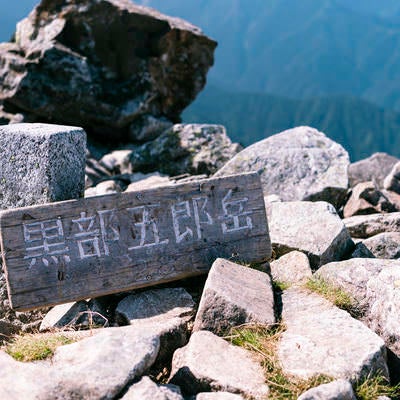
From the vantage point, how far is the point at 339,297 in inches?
190

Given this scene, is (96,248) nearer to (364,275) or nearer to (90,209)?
(90,209)

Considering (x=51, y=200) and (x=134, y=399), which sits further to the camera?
(x=51, y=200)

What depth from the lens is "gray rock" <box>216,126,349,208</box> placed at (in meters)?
8.16

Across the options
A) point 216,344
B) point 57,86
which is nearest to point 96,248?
point 216,344

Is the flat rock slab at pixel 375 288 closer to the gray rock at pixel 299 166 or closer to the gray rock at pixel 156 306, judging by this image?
the gray rock at pixel 156 306

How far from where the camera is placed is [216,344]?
415 centimetres

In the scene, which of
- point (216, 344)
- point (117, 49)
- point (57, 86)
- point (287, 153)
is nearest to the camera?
point (216, 344)

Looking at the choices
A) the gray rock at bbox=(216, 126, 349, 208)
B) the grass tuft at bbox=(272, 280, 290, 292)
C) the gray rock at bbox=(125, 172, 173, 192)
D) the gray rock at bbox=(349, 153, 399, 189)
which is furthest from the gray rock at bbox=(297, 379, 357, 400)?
the gray rock at bbox=(349, 153, 399, 189)

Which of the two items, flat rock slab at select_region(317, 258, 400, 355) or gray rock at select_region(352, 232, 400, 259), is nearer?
flat rock slab at select_region(317, 258, 400, 355)

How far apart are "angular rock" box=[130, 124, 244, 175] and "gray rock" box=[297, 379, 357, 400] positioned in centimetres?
695

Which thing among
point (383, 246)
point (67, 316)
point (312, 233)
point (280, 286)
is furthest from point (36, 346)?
point (383, 246)

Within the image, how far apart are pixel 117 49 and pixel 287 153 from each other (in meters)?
6.46

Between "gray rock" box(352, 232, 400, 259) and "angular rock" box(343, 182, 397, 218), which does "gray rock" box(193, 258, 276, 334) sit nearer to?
"gray rock" box(352, 232, 400, 259)

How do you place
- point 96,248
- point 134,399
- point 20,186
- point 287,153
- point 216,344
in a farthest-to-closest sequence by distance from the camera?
point 287,153, point 20,186, point 96,248, point 216,344, point 134,399
